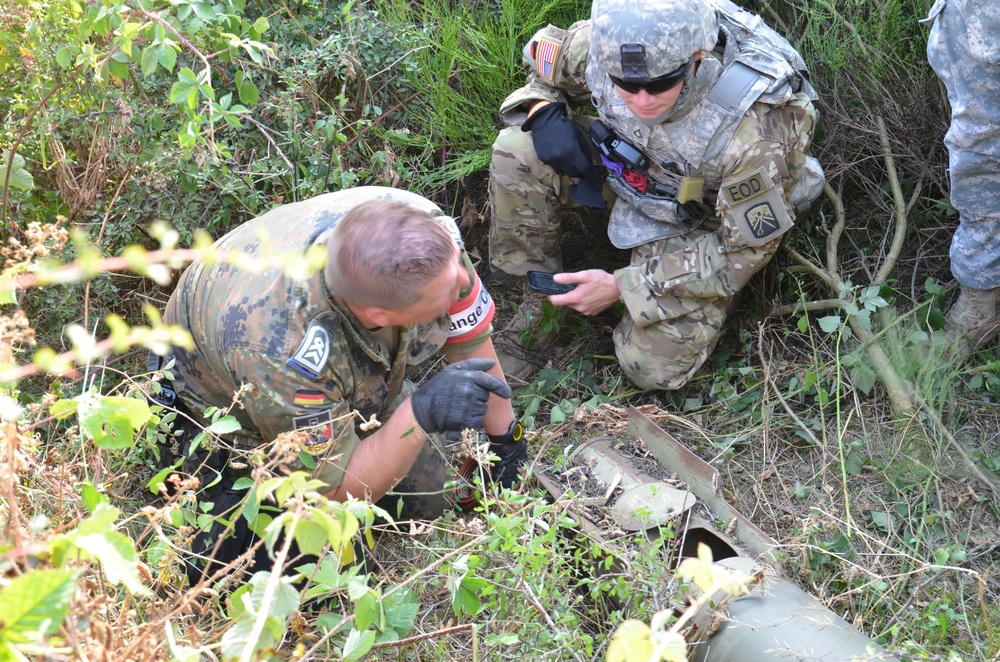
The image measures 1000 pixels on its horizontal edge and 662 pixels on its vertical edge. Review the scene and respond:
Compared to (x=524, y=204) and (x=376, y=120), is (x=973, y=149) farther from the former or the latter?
(x=376, y=120)

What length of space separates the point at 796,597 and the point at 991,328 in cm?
164

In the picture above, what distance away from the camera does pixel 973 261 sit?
322cm

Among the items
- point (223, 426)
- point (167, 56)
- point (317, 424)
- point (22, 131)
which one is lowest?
point (317, 424)

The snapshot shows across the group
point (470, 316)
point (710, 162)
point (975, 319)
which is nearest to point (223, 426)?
point (470, 316)

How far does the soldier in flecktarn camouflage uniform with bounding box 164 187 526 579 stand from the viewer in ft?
7.69

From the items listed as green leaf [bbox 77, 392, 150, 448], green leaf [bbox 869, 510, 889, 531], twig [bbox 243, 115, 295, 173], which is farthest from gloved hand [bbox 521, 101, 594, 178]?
green leaf [bbox 77, 392, 150, 448]

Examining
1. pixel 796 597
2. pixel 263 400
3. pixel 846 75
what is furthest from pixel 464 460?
pixel 846 75

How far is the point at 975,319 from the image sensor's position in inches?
131

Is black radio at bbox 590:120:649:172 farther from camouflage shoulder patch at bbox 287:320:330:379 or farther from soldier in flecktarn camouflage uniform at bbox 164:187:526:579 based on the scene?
camouflage shoulder patch at bbox 287:320:330:379

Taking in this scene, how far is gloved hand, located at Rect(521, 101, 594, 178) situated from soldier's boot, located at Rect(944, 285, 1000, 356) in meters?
1.58

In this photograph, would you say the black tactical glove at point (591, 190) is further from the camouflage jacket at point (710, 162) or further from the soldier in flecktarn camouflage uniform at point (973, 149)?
the soldier in flecktarn camouflage uniform at point (973, 149)

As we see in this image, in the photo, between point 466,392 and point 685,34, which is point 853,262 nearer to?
point 685,34

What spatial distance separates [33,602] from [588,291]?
286 centimetres

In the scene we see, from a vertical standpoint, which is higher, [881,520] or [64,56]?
[64,56]
